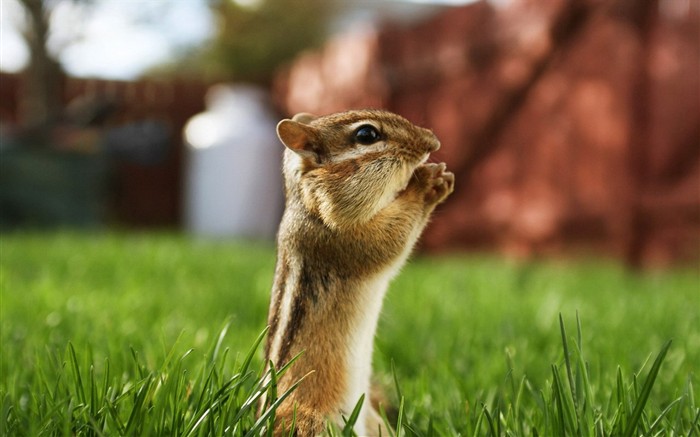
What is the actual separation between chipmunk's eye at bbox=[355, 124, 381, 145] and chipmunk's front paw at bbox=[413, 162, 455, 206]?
0.37ft

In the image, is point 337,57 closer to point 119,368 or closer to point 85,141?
point 85,141

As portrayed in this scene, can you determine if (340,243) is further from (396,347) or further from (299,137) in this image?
(396,347)

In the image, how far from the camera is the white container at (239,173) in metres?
9.43

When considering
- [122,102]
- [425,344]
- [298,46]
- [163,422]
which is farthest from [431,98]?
[298,46]

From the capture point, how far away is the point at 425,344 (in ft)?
7.55

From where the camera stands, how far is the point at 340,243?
131cm

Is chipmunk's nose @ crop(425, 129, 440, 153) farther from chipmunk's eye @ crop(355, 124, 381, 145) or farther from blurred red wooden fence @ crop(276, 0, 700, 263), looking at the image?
blurred red wooden fence @ crop(276, 0, 700, 263)

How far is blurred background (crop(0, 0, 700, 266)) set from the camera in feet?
16.6

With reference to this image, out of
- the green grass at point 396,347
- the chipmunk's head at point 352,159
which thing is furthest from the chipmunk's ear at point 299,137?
the green grass at point 396,347

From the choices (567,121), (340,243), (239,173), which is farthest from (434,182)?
(239,173)

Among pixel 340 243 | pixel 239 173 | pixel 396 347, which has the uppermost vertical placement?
pixel 340 243

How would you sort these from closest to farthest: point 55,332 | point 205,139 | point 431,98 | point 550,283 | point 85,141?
point 55,332
point 550,283
point 431,98
point 85,141
point 205,139

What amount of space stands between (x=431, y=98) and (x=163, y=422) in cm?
613

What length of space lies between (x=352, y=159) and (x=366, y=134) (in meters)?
0.06
